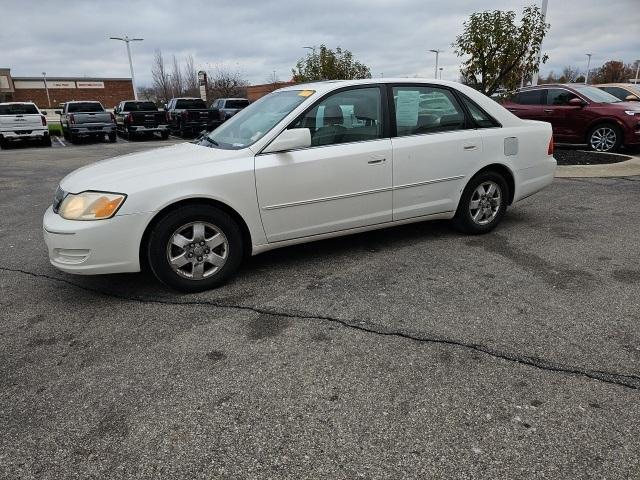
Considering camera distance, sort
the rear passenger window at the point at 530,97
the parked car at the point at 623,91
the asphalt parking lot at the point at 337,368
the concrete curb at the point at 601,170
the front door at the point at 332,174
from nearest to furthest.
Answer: the asphalt parking lot at the point at 337,368 → the front door at the point at 332,174 → the concrete curb at the point at 601,170 → the rear passenger window at the point at 530,97 → the parked car at the point at 623,91

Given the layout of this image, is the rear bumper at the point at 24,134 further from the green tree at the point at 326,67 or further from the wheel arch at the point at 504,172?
the wheel arch at the point at 504,172

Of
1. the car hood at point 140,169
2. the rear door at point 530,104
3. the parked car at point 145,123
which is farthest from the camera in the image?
the parked car at point 145,123

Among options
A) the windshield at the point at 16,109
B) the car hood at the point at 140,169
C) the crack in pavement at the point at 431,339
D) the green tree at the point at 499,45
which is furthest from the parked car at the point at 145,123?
the crack in pavement at the point at 431,339

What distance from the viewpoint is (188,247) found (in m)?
3.80

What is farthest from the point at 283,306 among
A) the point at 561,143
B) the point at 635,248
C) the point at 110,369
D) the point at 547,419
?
the point at 561,143

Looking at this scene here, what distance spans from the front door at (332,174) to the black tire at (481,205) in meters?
0.99

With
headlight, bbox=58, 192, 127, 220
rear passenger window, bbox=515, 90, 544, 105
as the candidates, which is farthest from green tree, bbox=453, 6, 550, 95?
headlight, bbox=58, 192, 127, 220

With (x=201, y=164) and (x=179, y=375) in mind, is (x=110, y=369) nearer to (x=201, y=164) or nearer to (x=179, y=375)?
(x=179, y=375)

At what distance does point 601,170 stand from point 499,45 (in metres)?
3.74

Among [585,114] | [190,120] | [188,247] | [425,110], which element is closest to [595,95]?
Answer: [585,114]

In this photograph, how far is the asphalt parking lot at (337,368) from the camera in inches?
85.4

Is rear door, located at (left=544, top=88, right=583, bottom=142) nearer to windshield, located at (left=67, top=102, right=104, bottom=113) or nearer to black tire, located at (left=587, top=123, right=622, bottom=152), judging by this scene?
black tire, located at (left=587, top=123, right=622, bottom=152)

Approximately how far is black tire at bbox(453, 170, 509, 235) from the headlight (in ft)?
10.8

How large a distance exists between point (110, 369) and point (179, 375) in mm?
443
